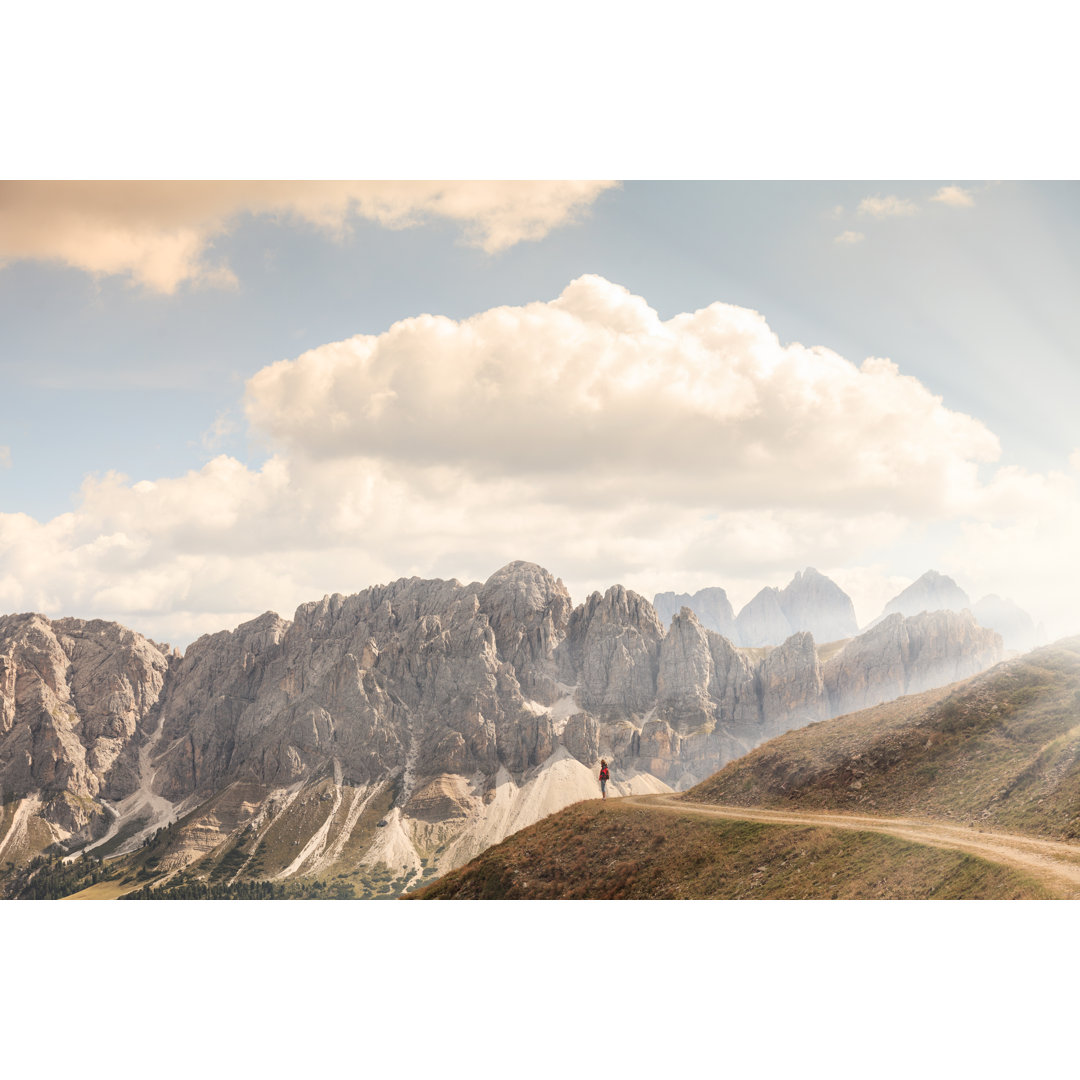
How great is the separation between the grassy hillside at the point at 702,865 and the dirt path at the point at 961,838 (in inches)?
29.0

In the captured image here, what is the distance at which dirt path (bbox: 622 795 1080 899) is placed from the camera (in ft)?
71.2

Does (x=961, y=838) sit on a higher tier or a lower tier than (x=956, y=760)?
lower

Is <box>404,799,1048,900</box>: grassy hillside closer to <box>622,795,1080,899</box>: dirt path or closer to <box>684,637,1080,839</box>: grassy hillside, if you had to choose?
<box>622,795,1080,899</box>: dirt path

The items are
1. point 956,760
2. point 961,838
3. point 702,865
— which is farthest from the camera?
point 956,760

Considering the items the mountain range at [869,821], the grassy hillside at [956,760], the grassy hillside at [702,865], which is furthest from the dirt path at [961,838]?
the grassy hillside at [956,760]

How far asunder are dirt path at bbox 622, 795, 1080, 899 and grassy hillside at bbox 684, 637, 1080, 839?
133cm

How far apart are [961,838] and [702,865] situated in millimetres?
10203

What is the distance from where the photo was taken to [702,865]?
29547mm

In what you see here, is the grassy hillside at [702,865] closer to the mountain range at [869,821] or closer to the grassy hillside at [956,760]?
the mountain range at [869,821]

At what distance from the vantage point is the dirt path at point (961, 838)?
21703 millimetres

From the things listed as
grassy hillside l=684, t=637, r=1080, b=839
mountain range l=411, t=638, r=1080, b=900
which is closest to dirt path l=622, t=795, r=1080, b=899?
mountain range l=411, t=638, r=1080, b=900

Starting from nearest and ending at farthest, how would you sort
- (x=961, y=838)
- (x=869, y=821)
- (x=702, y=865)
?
1. (x=961, y=838)
2. (x=702, y=865)
3. (x=869, y=821)

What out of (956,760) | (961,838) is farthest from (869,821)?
(956,760)

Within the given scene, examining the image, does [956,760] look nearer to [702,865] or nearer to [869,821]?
[869,821]
